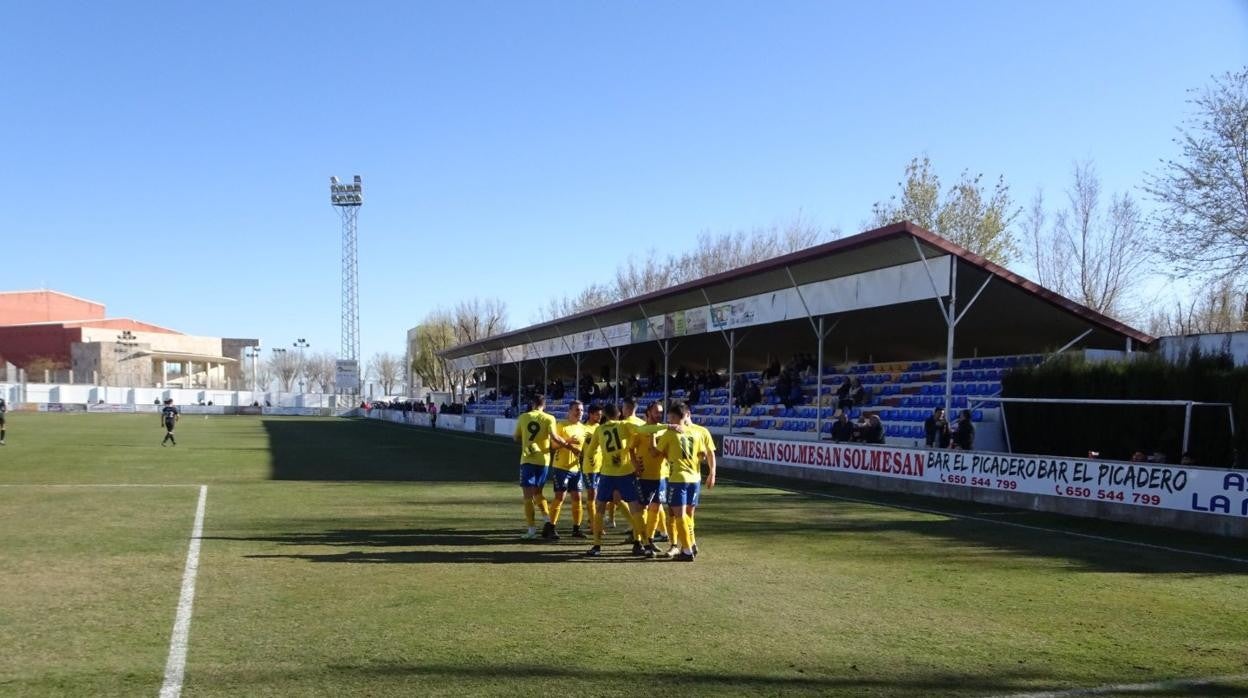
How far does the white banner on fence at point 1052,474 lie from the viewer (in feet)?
41.4

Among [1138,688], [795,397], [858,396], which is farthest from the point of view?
[795,397]

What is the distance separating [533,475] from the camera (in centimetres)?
1157

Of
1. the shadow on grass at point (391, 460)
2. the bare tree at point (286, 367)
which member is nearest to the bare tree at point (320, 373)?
the bare tree at point (286, 367)

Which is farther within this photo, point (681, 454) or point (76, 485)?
point (76, 485)

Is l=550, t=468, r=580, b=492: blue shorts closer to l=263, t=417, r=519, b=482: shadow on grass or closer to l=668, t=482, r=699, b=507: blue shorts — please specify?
l=668, t=482, r=699, b=507: blue shorts

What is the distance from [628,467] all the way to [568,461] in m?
1.40

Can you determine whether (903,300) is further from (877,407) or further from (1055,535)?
(1055,535)

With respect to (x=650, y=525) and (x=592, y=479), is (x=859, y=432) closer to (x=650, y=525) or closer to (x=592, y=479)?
(x=592, y=479)

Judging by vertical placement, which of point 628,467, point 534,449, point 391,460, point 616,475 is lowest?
point 391,460

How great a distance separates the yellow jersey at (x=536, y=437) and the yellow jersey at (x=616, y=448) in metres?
0.93

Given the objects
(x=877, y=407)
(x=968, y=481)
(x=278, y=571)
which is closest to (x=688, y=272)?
(x=877, y=407)

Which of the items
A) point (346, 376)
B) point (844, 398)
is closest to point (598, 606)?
point (844, 398)

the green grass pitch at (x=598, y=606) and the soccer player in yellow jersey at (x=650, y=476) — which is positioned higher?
the soccer player in yellow jersey at (x=650, y=476)

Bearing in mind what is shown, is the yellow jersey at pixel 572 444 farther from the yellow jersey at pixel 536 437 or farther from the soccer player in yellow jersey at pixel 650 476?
the soccer player in yellow jersey at pixel 650 476
